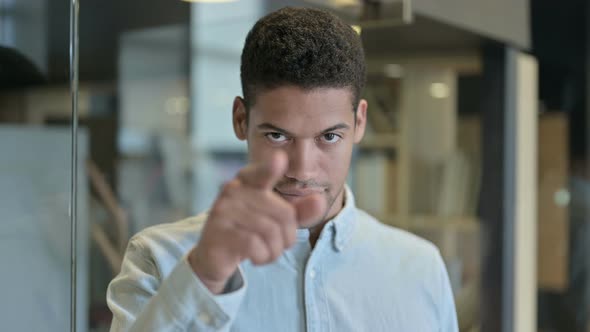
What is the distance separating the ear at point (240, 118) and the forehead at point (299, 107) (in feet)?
0.20

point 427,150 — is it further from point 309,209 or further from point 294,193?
point 309,209

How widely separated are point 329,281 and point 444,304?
17 cm

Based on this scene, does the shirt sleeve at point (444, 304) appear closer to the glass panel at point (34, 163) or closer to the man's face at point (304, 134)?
the man's face at point (304, 134)

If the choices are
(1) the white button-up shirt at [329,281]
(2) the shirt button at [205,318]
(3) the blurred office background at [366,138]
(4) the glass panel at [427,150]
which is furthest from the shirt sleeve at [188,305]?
(4) the glass panel at [427,150]

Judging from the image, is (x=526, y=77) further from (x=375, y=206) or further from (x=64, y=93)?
(x=64, y=93)

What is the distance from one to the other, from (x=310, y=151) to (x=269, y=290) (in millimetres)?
208

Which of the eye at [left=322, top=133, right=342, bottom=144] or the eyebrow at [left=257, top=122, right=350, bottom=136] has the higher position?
the eyebrow at [left=257, top=122, right=350, bottom=136]

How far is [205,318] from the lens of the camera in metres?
0.58

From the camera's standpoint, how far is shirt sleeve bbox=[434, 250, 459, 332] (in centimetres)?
93

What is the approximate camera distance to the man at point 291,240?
21.4 inches

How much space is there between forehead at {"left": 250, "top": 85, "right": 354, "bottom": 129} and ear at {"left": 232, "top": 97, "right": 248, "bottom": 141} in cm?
6

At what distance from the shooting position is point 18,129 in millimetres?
1168

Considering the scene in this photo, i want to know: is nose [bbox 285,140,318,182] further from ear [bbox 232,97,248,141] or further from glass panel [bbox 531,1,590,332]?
glass panel [bbox 531,1,590,332]

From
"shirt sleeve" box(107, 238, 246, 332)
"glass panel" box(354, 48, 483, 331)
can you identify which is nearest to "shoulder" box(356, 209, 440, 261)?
"shirt sleeve" box(107, 238, 246, 332)
